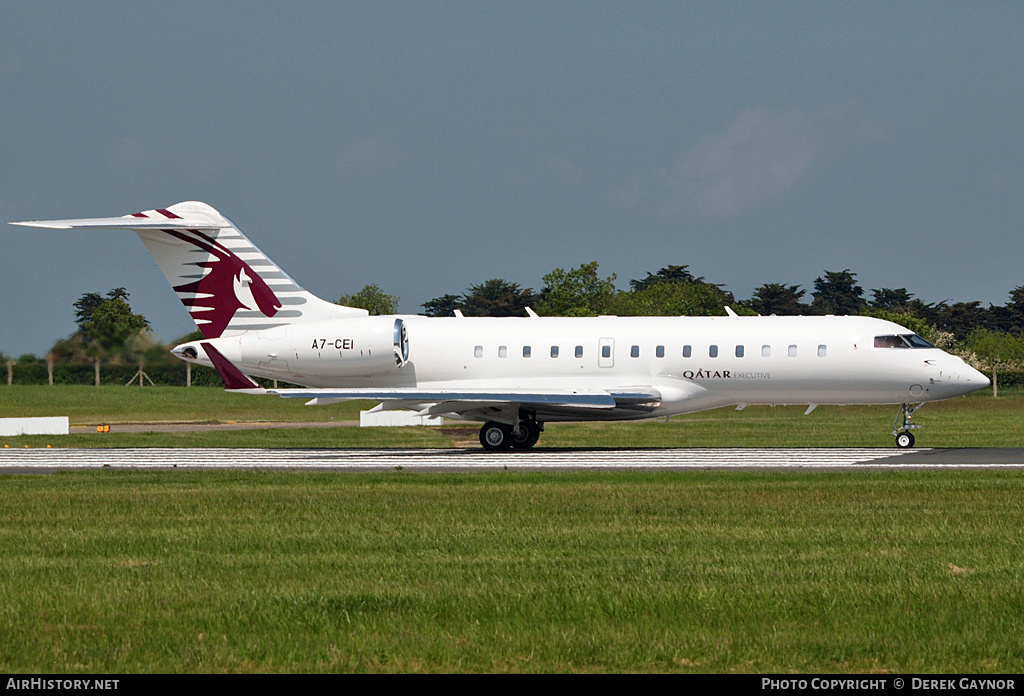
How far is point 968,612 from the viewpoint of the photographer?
930cm

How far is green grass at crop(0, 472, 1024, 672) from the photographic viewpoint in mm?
8156

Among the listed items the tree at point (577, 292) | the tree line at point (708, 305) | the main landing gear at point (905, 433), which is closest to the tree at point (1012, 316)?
the tree line at point (708, 305)

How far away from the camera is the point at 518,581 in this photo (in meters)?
10.8

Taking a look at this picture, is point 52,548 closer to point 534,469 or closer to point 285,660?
point 285,660

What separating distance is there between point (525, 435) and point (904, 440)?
31.1 ft

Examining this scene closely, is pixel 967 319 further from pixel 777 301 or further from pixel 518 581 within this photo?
pixel 518 581

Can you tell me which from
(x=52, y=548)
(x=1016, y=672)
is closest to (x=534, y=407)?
(x=52, y=548)

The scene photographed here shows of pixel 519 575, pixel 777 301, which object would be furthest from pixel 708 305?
pixel 519 575

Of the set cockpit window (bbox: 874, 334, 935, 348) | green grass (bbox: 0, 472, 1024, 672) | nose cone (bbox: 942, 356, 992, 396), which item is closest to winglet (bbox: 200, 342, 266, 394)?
green grass (bbox: 0, 472, 1024, 672)

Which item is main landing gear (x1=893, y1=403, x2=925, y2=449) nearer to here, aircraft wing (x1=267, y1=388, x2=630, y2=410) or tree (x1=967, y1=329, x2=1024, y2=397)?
aircraft wing (x1=267, y1=388, x2=630, y2=410)

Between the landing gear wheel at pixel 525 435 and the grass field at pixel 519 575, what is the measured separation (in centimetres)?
1051

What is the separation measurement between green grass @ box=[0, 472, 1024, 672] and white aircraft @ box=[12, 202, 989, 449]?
12.4 metres

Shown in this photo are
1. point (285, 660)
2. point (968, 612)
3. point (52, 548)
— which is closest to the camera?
point (285, 660)
